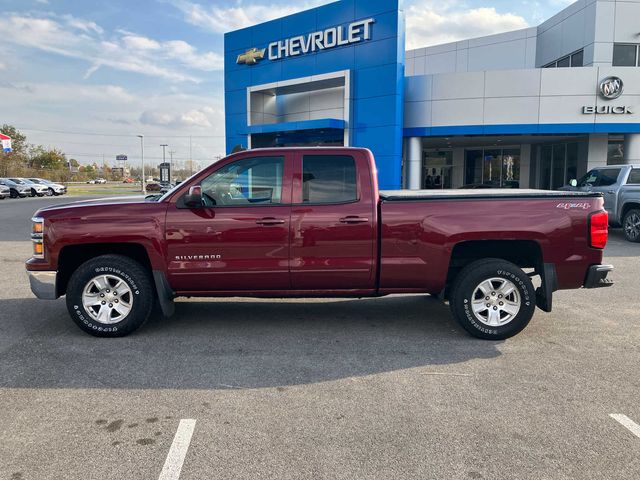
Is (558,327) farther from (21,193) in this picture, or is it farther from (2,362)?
(21,193)

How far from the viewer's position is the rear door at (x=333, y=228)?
515cm

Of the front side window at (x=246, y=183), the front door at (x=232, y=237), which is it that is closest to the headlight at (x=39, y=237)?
the front door at (x=232, y=237)

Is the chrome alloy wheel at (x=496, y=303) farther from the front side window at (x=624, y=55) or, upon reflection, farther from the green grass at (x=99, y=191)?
the green grass at (x=99, y=191)

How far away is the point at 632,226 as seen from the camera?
40.2 feet

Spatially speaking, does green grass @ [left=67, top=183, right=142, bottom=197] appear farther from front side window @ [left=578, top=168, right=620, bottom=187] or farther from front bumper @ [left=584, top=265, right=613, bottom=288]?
front bumper @ [left=584, top=265, right=613, bottom=288]

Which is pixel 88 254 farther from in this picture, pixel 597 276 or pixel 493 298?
pixel 597 276

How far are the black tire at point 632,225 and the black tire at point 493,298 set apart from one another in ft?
29.0

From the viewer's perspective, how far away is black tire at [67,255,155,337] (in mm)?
5203

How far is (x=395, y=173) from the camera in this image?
2156 cm

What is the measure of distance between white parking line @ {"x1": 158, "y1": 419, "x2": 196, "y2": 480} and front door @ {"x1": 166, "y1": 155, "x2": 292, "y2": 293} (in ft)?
6.38

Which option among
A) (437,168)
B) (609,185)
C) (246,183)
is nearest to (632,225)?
(609,185)

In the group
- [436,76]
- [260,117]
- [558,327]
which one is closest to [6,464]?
[558,327]

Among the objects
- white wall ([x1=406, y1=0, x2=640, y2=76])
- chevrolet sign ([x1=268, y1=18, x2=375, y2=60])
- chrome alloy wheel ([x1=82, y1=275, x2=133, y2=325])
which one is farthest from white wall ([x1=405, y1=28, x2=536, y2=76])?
chrome alloy wheel ([x1=82, y1=275, x2=133, y2=325])

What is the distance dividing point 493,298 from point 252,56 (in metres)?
22.8
